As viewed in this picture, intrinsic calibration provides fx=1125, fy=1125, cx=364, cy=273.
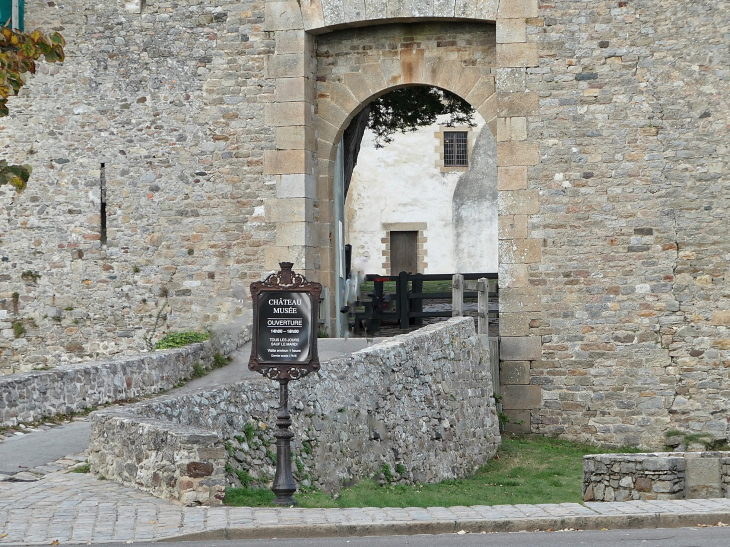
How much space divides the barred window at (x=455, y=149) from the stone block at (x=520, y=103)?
58.9 feet

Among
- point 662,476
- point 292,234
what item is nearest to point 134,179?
point 292,234

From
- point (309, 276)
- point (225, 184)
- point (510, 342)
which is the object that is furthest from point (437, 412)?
point (225, 184)

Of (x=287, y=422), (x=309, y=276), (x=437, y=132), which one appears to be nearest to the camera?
(x=287, y=422)

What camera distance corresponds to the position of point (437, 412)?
12.4m

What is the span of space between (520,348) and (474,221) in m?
17.9

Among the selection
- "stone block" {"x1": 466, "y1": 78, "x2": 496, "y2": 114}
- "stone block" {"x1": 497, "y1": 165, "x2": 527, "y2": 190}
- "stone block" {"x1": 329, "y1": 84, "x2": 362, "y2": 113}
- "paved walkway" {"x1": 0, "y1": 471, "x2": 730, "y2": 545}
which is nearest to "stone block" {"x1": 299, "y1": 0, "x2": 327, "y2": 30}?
"stone block" {"x1": 329, "y1": 84, "x2": 362, "y2": 113}

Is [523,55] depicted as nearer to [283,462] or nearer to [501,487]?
[501,487]

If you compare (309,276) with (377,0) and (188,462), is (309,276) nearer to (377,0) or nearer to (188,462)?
(377,0)

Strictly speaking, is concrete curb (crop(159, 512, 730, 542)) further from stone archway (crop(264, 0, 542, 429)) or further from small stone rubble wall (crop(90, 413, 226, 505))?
stone archway (crop(264, 0, 542, 429))

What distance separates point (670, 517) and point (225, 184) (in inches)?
368

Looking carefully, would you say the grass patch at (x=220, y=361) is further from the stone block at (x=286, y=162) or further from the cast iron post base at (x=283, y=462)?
the cast iron post base at (x=283, y=462)

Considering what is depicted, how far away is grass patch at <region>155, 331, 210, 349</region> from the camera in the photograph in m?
15.0

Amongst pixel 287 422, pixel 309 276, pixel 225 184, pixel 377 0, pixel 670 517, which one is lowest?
pixel 670 517

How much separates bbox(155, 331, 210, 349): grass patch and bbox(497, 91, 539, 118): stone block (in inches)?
197
